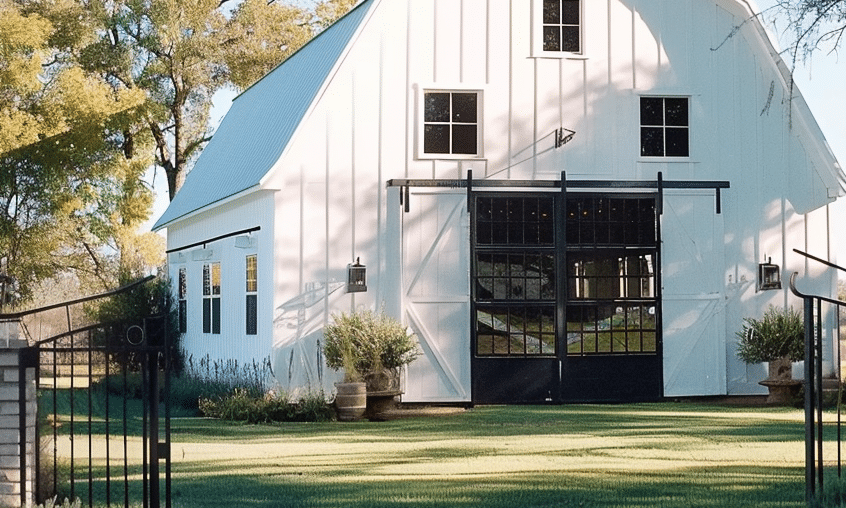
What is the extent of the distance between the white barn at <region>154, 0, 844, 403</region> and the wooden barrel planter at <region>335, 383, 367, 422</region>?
42.6 inches

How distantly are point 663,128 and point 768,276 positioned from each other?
2.62m

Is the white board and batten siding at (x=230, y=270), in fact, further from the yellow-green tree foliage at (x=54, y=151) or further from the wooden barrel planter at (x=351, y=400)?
the yellow-green tree foliage at (x=54, y=151)

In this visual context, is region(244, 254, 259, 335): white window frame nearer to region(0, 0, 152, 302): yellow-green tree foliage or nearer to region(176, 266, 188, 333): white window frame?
region(176, 266, 188, 333): white window frame

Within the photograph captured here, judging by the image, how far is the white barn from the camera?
18781 mm

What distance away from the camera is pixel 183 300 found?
25.7 meters

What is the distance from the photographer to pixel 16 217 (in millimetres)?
35656

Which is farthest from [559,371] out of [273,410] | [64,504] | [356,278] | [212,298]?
[64,504]

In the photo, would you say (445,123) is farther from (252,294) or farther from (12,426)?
(12,426)

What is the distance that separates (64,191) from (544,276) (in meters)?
19.0

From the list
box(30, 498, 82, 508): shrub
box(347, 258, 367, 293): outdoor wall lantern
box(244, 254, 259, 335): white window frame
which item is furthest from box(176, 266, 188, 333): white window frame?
box(30, 498, 82, 508): shrub

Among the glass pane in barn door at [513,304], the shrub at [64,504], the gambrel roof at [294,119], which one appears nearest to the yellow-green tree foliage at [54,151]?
the gambrel roof at [294,119]

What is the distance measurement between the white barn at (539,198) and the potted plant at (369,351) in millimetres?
593

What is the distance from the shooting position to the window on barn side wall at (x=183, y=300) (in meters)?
25.4

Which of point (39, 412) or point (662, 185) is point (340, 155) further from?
point (39, 412)
